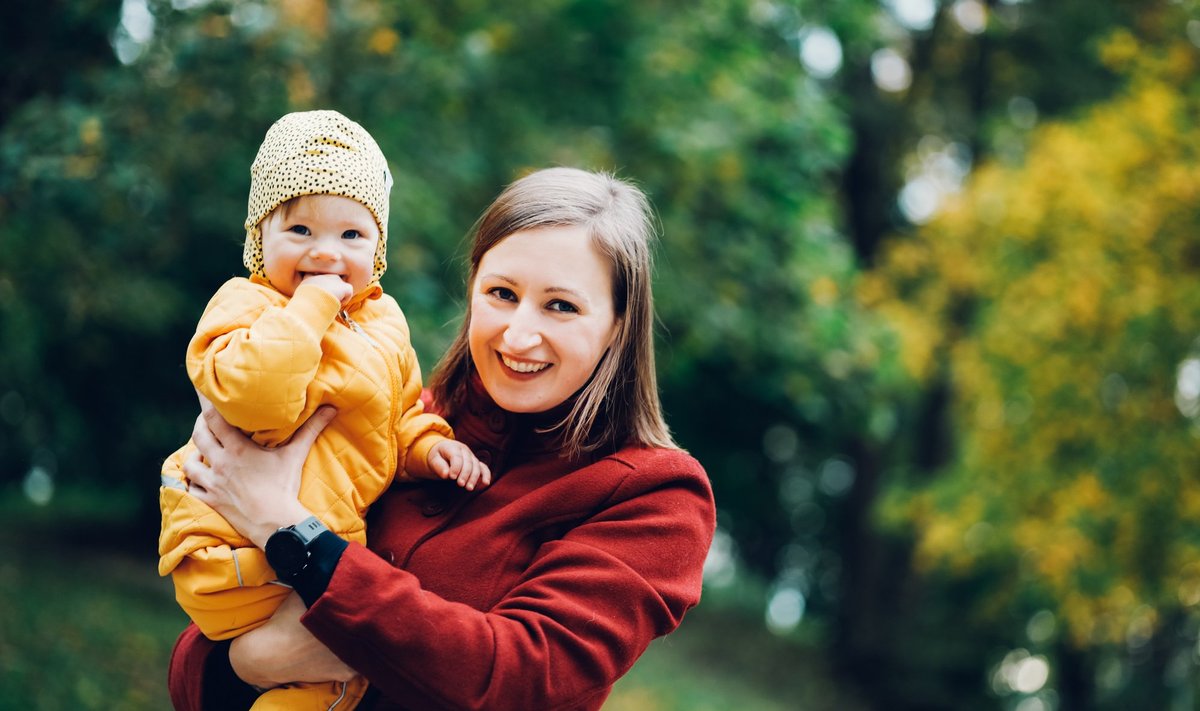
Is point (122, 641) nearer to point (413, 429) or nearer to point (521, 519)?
point (413, 429)

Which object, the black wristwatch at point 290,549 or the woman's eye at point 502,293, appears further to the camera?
the woman's eye at point 502,293

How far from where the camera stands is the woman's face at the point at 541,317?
7.38 feet

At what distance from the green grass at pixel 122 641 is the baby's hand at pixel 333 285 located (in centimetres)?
598

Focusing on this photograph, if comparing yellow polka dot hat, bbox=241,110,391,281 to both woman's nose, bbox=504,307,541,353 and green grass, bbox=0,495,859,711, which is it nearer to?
woman's nose, bbox=504,307,541,353

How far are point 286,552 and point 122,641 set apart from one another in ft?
25.2

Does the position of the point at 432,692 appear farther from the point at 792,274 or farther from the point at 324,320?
the point at 792,274

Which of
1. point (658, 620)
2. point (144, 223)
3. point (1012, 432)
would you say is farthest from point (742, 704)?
point (658, 620)

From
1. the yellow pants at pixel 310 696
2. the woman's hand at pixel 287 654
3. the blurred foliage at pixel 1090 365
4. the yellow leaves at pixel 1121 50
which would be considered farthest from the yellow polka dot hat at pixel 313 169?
the yellow leaves at pixel 1121 50

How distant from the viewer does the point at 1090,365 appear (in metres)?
11.5

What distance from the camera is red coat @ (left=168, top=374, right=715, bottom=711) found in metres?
1.95

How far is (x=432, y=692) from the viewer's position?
1.96 m

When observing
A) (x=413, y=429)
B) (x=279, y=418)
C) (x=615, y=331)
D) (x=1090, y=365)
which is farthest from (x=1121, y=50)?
(x=279, y=418)

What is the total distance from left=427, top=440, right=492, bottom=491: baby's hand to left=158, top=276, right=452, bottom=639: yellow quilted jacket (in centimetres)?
3

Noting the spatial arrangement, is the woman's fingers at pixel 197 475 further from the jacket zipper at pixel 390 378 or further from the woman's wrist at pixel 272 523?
the jacket zipper at pixel 390 378
